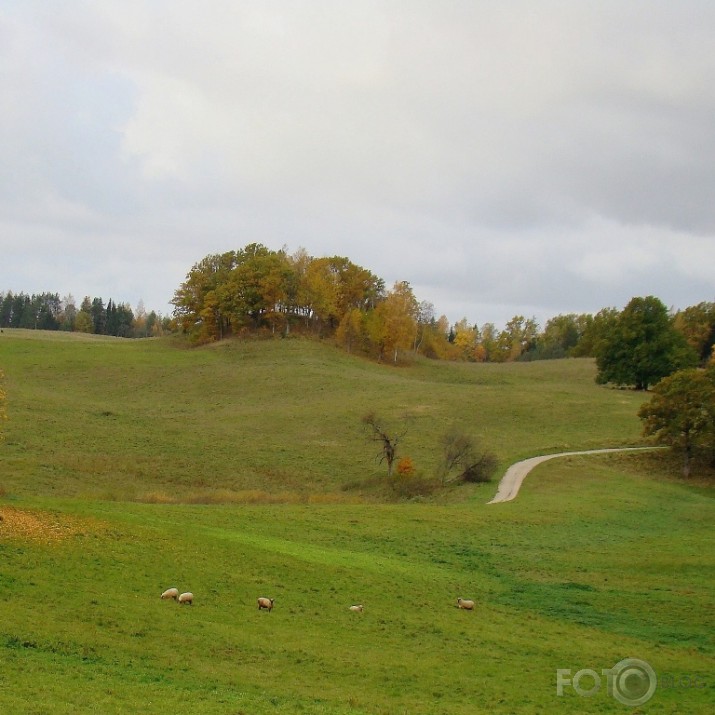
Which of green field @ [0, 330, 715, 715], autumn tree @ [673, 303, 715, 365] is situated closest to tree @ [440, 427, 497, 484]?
green field @ [0, 330, 715, 715]

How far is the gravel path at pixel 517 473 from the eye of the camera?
48.7 meters

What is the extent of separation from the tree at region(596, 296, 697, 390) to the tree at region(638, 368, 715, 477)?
3637 centimetres

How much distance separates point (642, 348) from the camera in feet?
328

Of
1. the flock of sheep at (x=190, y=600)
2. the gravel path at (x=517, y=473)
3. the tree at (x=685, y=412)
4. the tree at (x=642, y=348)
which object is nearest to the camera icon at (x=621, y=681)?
the flock of sheep at (x=190, y=600)

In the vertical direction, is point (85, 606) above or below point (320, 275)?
below

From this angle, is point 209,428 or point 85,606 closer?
point 85,606

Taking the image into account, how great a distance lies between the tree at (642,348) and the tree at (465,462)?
51.6 meters

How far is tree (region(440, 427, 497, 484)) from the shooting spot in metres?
54.6

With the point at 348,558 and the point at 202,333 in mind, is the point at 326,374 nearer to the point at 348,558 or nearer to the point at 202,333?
the point at 202,333

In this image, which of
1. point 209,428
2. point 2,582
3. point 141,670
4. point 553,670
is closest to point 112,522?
point 2,582

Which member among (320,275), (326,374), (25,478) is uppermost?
(320,275)

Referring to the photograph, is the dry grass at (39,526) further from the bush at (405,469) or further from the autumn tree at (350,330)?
the autumn tree at (350,330)

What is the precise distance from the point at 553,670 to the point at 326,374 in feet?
262

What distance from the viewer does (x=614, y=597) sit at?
2648 cm
